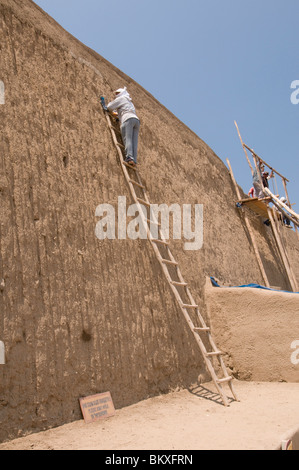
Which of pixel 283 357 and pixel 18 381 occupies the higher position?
pixel 18 381

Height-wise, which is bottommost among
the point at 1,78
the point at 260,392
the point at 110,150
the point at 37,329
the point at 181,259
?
the point at 260,392

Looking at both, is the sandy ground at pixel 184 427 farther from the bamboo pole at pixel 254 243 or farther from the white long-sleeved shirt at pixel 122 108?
the bamboo pole at pixel 254 243

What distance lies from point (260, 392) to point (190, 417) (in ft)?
4.91

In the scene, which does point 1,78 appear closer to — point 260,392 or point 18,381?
point 18,381

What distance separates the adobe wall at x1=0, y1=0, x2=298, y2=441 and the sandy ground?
0.50 feet

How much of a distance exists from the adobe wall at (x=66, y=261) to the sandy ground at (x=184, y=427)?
0.50 ft

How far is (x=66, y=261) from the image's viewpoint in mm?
3725

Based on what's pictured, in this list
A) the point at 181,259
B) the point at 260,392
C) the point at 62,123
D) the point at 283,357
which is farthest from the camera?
the point at 181,259

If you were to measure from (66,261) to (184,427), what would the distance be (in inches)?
65.9

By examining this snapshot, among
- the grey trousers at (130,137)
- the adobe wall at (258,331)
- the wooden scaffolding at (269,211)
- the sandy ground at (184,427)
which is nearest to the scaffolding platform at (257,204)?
the wooden scaffolding at (269,211)

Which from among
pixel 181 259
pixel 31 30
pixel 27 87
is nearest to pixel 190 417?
pixel 181 259

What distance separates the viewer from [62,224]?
12.6ft

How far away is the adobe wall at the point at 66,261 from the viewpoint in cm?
321

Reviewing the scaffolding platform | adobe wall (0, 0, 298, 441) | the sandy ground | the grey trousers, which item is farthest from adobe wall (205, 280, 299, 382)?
the scaffolding platform
